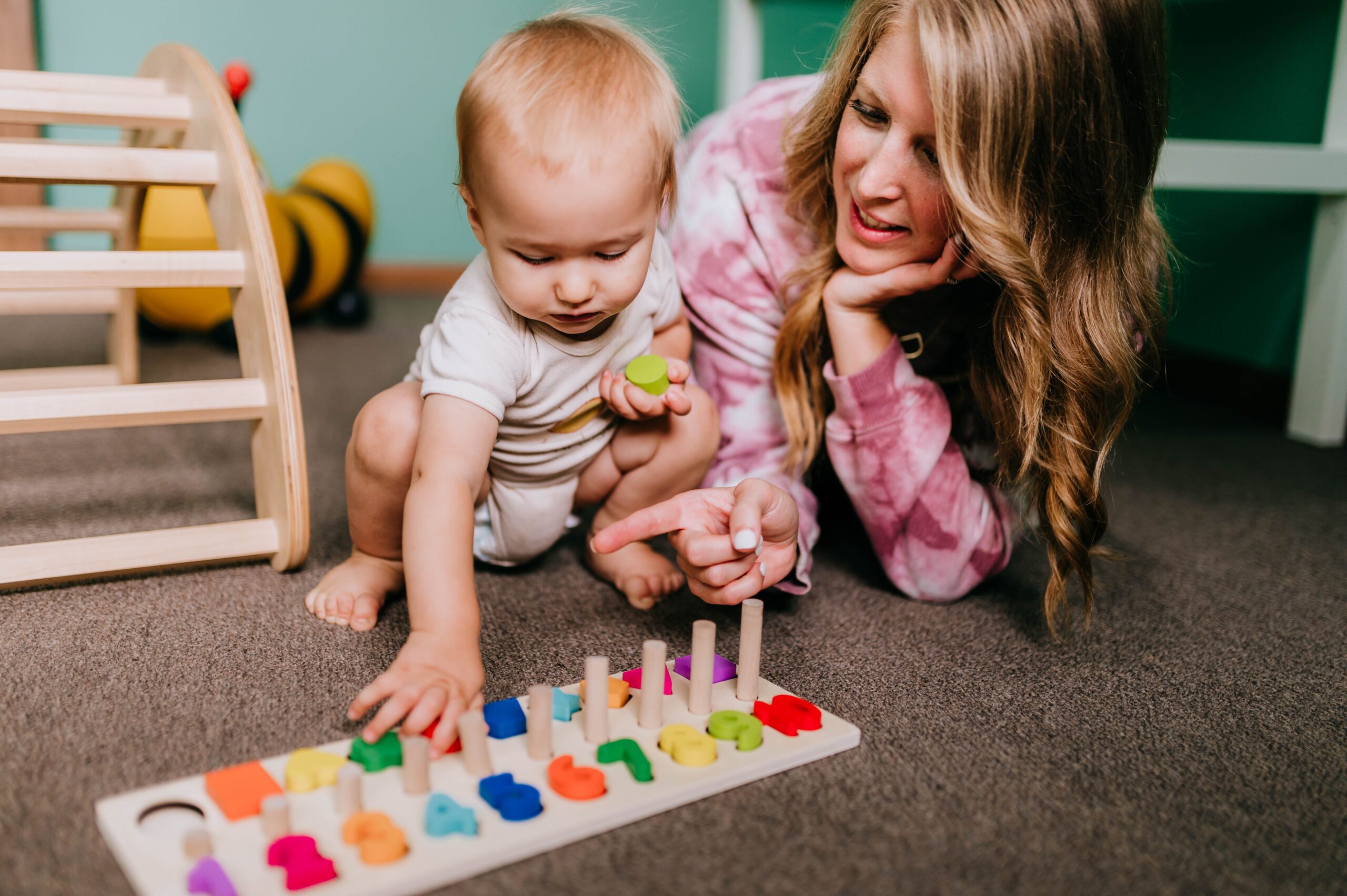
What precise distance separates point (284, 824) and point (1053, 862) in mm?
395

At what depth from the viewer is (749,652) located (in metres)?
0.67

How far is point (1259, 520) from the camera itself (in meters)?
1.14

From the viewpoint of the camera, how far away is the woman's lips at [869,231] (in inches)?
31.9

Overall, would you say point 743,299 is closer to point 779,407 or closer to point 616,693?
point 779,407

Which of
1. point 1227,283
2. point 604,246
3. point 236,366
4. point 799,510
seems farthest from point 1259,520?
point 236,366

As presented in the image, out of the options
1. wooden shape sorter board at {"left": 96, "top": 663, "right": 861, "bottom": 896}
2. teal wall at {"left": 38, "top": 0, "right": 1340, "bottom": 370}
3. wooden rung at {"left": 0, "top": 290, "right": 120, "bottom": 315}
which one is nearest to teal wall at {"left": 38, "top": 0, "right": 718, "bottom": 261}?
teal wall at {"left": 38, "top": 0, "right": 1340, "bottom": 370}

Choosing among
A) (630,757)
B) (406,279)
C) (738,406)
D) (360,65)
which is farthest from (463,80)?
(630,757)

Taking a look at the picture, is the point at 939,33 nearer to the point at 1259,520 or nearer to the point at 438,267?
the point at 1259,520

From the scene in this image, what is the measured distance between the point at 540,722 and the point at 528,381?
27cm

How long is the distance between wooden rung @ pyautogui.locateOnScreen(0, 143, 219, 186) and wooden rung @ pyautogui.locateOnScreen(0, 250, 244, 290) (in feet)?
0.28

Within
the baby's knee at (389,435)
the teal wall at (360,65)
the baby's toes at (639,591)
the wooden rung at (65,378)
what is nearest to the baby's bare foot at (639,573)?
the baby's toes at (639,591)

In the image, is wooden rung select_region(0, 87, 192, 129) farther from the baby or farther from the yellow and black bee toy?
the yellow and black bee toy

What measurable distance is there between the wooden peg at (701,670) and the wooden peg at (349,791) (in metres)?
0.21

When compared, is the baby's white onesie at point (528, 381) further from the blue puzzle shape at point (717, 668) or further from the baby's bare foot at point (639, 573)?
the blue puzzle shape at point (717, 668)
